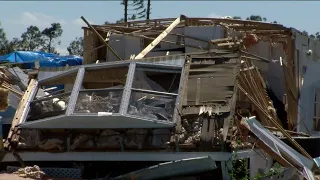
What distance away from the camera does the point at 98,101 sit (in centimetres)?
857

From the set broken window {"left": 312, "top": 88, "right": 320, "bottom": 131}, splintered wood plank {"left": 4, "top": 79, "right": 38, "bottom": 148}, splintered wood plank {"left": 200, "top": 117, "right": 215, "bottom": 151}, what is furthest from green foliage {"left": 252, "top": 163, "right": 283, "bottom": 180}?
broken window {"left": 312, "top": 88, "right": 320, "bottom": 131}

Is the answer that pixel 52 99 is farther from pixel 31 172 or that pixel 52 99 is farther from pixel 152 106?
pixel 152 106

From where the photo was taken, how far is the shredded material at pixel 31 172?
7.82 metres

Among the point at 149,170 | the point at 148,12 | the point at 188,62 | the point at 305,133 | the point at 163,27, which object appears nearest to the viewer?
the point at 149,170

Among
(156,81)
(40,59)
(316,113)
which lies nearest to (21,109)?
(156,81)

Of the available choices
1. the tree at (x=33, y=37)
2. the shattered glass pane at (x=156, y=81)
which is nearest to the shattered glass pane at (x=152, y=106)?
the shattered glass pane at (x=156, y=81)

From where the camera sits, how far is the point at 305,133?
38.4ft

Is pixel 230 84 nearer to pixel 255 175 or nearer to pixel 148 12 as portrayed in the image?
pixel 255 175

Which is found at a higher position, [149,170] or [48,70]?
[48,70]

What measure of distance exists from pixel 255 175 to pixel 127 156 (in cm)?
198

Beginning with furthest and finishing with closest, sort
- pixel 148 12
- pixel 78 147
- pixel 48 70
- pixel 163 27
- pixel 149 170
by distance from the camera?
pixel 148 12, pixel 163 27, pixel 48 70, pixel 78 147, pixel 149 170

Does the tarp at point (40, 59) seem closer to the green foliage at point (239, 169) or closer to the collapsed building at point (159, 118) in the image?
the collapsed building at point (159, 118)

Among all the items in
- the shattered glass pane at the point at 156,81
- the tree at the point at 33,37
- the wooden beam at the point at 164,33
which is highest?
the wooden beam at the point at 164,33

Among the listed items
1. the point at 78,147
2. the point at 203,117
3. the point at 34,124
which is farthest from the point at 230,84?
the point at 34,124
